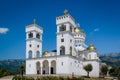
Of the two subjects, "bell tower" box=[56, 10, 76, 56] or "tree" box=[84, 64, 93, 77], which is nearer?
"bell tower" box=[56, 10, 76, 56]

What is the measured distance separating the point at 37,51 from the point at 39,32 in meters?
5.20

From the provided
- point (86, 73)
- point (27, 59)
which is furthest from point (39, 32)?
point (86, 73)

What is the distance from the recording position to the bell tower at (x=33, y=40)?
162 ft

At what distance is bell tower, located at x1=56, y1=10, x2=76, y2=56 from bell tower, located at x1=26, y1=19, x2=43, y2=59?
757cm

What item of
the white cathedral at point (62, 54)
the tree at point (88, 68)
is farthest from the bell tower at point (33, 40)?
the tree at point (88, 68)

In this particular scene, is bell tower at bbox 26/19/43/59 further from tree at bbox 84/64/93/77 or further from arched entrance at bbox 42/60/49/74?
tree at bbox 84/64/93/77

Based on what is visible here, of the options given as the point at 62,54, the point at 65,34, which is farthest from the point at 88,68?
the point at 65,34

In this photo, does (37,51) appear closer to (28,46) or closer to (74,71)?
(28,46)

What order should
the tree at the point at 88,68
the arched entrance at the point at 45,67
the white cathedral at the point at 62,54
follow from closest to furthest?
the white cathedral at the point at 62,54 < the tree at the point at 88,68 < the arched entrance at the point at 45,67

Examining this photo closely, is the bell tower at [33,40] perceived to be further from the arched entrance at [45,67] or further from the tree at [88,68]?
the tree at [88,68]

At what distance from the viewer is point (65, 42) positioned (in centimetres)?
4334

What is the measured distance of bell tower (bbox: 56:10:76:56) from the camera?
142ft

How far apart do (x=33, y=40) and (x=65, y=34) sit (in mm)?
10157

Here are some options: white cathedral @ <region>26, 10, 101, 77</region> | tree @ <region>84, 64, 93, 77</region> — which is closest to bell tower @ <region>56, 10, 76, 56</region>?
white cathedral @ <region>26, 10, 101, 77</region>
